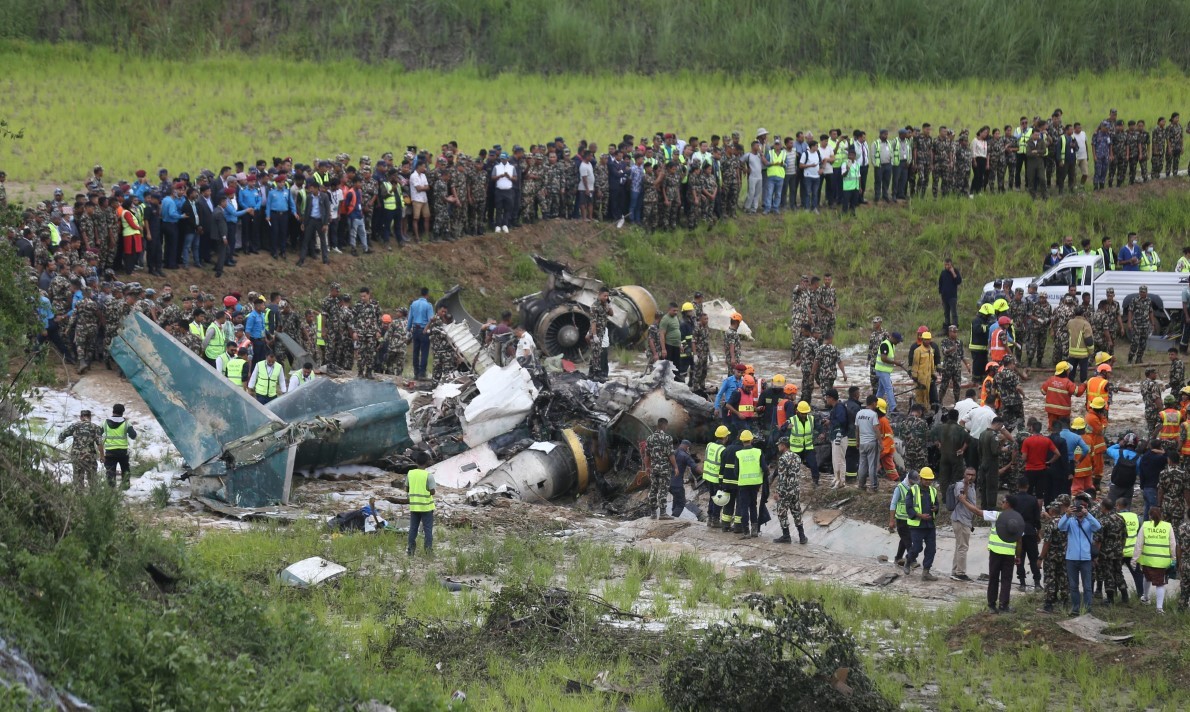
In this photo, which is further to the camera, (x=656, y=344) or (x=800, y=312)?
(x=800, y=312)

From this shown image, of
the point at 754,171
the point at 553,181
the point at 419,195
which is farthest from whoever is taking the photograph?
the point at 754,171

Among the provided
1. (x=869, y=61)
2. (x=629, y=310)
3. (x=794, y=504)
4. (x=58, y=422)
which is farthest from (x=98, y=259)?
(x=869, y=61)

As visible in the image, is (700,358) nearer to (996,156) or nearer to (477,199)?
(477,199)

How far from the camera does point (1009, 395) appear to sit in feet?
62.1

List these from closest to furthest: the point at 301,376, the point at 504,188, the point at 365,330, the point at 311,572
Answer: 1. the point at 311,572
2. the point at 301,376
3. the point at 365,330
4. the point at 504,188

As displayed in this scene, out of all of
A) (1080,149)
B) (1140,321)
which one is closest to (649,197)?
(1080,149)

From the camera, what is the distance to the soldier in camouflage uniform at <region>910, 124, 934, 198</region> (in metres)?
30.9

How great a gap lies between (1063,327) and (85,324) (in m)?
14.8

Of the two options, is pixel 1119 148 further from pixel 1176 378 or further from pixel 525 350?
pixel 525 350

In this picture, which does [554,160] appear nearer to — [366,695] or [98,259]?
[98,259]

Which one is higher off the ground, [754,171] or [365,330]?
[754,171]

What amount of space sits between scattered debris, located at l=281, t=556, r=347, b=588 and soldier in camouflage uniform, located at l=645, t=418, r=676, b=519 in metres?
4.79

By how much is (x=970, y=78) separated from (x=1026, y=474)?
28.9m

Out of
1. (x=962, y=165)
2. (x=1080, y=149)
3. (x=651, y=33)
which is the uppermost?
(x=651, y=33)
